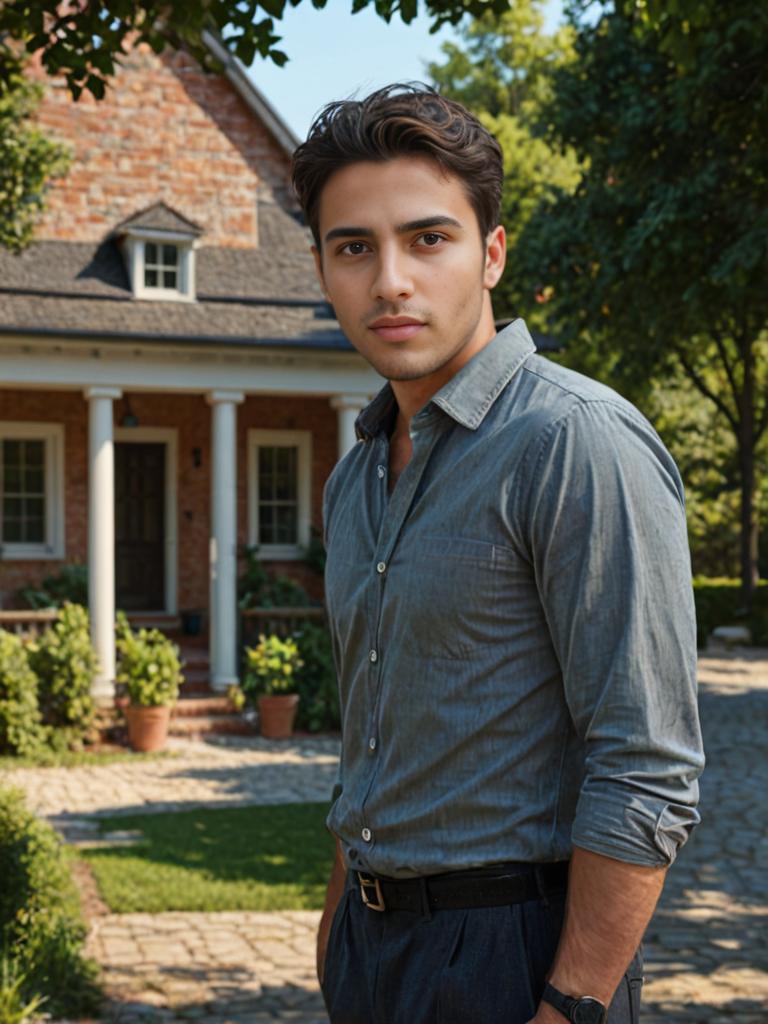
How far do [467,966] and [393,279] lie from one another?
1042 mm

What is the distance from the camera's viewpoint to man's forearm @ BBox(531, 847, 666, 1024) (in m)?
1.72

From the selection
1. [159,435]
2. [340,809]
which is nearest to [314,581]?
[159,435]

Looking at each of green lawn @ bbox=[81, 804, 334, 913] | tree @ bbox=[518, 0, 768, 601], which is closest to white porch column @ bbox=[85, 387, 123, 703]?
green lawn @ bbox=[81, 804, 334, 913]

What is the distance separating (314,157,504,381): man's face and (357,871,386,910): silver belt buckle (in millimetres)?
813

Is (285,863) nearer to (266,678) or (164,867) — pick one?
(164,867)

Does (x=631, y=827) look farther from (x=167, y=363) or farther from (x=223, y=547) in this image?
(x=167, y=363)

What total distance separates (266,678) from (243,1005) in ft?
28.7

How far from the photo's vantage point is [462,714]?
189 cm

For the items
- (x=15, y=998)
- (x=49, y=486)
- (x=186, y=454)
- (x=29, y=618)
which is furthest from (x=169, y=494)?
(x=15, y=998)

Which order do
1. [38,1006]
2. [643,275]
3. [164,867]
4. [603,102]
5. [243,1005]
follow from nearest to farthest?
[38,1006], [243,1005], [164,867], [643,275], [603,102]

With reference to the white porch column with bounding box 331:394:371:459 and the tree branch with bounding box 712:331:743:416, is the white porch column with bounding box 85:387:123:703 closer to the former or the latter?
the white porch column with bounding box 331:394:371:459

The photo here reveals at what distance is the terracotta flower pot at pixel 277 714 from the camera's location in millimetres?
14461

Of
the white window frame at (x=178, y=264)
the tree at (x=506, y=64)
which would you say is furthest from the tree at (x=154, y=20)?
the tree at (x=506, y=64)

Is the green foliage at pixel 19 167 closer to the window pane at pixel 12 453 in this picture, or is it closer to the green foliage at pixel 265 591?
the window pane at pixel 12 453
